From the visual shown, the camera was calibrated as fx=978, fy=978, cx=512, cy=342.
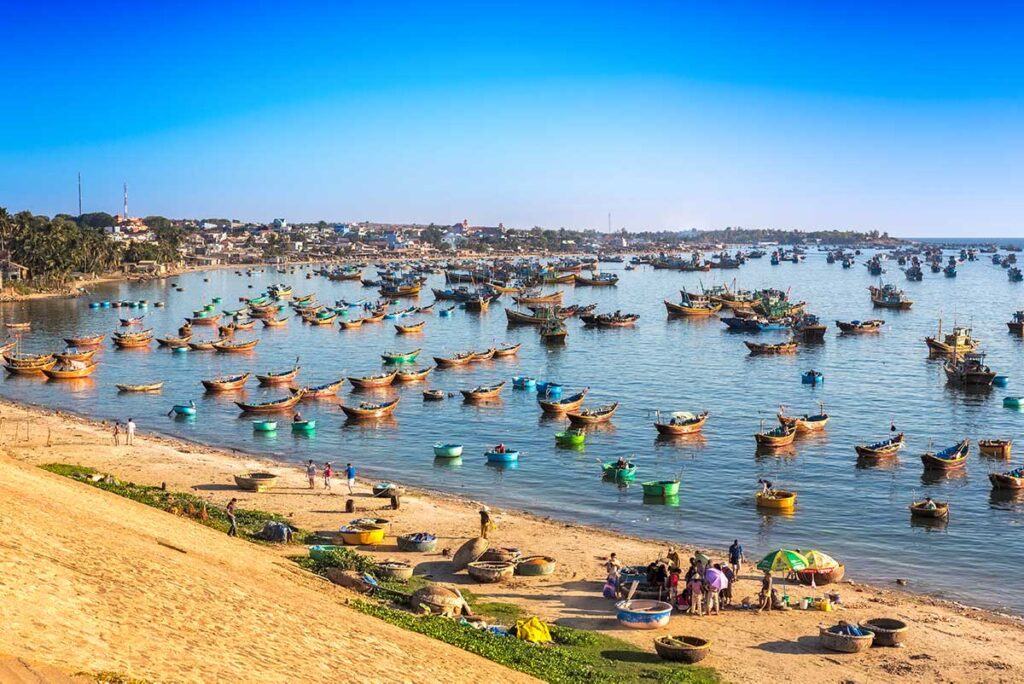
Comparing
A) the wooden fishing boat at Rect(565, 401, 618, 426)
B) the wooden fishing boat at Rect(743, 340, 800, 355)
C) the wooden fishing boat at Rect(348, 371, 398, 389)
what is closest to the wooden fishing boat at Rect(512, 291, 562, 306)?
the wooden fishing boat at Rect(743, 340, 800, 355)

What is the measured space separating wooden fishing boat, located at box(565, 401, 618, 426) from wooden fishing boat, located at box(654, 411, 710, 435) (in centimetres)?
338

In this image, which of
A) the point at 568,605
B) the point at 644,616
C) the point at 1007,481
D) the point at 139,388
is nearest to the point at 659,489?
the point at 568,605

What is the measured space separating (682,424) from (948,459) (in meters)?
13.4

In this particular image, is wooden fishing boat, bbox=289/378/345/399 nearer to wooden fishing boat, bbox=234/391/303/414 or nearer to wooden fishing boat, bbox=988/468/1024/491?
wooden fishing boat, bbox=234/391/303/414

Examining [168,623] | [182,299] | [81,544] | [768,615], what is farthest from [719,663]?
[182,299]

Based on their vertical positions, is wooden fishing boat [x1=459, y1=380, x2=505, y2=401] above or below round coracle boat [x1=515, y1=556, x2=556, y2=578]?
above

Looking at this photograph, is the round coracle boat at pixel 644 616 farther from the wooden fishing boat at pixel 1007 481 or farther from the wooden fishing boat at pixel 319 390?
the wooden fishing boat at pixel 319 390

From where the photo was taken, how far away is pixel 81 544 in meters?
21.1

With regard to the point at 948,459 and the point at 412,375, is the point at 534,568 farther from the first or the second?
the point at 412,375

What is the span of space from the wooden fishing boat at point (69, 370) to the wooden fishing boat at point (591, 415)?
38.1 metres

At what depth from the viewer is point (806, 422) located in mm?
53750

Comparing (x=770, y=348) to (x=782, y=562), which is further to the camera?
(x=770, y=348)

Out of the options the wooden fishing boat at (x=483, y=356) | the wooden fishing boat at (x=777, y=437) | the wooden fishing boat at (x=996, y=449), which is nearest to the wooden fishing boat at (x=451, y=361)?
the wooden fishing boat at (x=483, y=356)

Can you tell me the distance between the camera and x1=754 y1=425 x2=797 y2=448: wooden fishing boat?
49.8m
